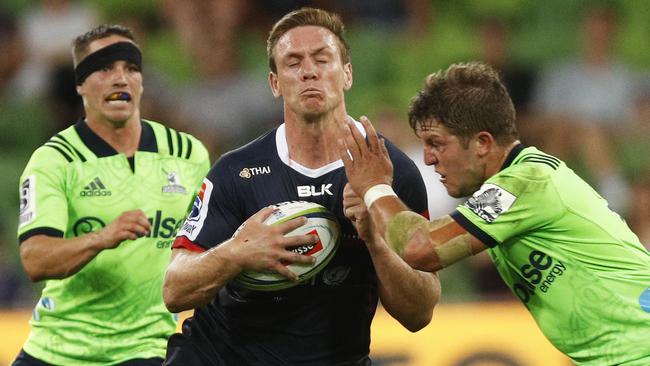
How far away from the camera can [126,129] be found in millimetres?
6062

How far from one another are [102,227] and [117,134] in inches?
22.1

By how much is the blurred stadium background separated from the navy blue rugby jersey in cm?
458

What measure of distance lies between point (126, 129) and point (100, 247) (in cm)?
86

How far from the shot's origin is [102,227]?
5781mm

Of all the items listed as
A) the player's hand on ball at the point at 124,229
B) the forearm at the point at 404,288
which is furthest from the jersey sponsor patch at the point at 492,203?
the player's hand on ball at the point at 124,229

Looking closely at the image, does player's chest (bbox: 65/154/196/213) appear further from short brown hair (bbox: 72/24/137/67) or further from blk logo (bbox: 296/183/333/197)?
blk logo (bbox: 296/183/333/197)

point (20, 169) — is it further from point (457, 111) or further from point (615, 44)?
point (457, 111)

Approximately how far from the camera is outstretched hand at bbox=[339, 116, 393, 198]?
4527 mm

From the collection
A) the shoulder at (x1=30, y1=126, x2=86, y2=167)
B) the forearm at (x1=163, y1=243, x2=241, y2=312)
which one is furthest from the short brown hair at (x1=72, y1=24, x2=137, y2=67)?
the forearm at (x1=163, y1=243, x2=241, y2=312)

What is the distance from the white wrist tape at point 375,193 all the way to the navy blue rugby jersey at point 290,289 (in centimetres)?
37

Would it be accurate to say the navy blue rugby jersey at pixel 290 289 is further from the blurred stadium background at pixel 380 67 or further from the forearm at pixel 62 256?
the blurred stadium background at pixel 380 67

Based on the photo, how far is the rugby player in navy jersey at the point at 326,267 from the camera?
15.8 ft

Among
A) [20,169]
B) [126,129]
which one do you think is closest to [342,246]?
[126,129]

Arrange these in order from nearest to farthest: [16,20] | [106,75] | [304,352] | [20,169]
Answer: [304,352] < [106,75] < [20,169] < [16,20]
